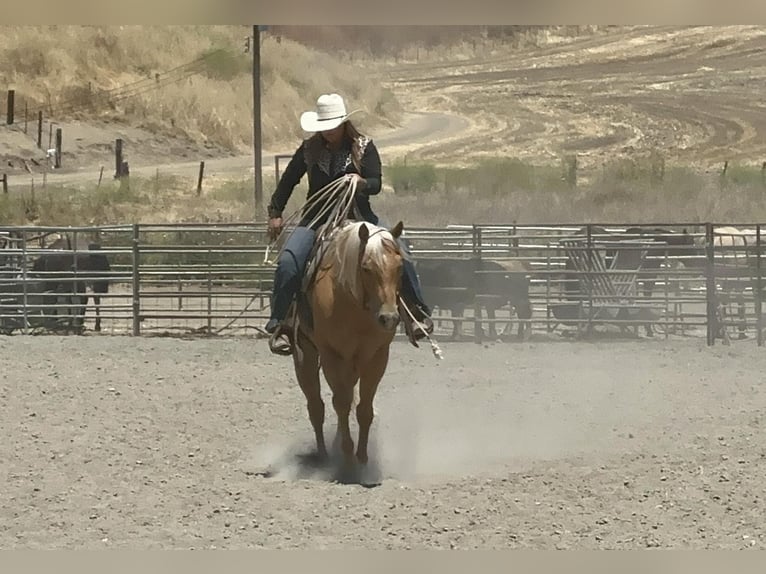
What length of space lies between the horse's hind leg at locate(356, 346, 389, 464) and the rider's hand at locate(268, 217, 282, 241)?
1021 mm

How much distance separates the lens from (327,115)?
595 centimetres

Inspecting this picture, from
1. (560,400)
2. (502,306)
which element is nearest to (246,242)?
(502,306)

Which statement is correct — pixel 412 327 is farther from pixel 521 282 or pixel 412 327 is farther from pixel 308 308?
pixel 521 282

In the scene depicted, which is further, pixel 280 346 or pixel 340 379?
Result: pixel 280 346

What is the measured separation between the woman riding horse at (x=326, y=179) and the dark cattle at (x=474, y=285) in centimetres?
678

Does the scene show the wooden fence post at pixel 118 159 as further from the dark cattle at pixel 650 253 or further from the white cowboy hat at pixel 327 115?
the white cowboy hat at pixel 327 115

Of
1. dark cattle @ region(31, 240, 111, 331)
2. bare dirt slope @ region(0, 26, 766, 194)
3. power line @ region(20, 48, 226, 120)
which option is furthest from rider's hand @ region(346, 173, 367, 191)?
power line @ region(20, 48, 226, 120)

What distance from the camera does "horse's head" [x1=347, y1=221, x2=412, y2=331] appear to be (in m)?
5.39

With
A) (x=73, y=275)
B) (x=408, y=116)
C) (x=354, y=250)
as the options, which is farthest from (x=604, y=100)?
(x=354, y=250)

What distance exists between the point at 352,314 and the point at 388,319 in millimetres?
463

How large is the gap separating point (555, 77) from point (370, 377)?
91.3 feet

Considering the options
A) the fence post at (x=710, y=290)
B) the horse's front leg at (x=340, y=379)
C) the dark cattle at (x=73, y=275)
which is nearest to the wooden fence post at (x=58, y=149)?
the dark cattle at (x=73, y=275)

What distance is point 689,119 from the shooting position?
33281 mm

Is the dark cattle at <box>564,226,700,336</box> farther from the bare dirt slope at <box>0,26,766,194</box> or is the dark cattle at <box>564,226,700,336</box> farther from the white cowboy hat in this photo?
the bare dirt slope at <box>0,26,766,194</box>
